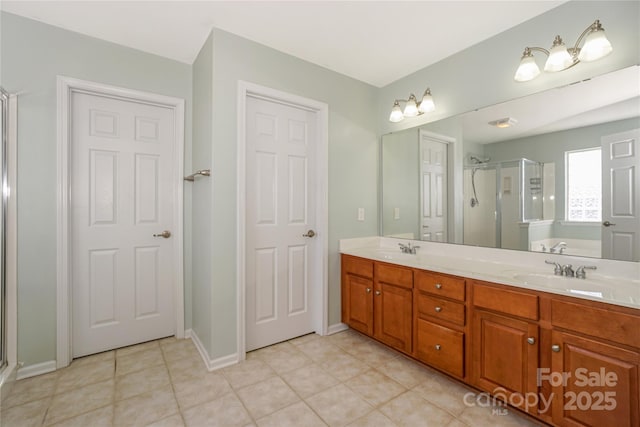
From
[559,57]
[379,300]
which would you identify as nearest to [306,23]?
[559,57]

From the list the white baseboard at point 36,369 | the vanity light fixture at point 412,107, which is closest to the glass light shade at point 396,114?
the vanity light fixture at point 412,107

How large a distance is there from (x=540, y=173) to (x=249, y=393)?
7.75 feet

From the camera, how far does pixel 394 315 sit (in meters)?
2.25

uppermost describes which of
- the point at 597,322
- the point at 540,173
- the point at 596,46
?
the point at 596,46

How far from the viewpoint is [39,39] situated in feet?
6.60

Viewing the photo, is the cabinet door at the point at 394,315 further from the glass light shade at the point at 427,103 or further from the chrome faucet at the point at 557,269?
the glass light shade at the point at 427,103

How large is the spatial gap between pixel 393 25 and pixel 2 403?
344 centimetres

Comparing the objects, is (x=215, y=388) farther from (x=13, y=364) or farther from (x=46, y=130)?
(x=46, y=130)

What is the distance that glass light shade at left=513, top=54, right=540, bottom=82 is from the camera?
1.87 meters

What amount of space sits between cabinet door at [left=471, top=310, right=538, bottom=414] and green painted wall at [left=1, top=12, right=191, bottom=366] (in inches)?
113

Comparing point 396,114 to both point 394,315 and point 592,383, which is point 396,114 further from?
point 592,383

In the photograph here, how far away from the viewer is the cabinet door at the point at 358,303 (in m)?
2.48

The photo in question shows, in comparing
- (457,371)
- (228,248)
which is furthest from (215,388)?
(457,371)

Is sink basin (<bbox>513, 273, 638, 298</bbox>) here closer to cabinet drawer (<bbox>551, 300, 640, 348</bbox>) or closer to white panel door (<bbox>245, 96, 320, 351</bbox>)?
cabinet drawer (<bbox>551, 300, 640, 348</bbox>)
